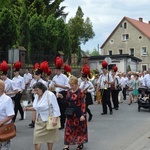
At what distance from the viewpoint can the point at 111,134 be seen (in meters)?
9.73

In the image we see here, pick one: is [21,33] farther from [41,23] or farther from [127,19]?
[127,19]

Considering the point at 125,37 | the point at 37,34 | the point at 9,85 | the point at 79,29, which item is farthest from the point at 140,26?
the point at 9,85

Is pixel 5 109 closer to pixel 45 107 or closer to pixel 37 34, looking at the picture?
pixel 45 107

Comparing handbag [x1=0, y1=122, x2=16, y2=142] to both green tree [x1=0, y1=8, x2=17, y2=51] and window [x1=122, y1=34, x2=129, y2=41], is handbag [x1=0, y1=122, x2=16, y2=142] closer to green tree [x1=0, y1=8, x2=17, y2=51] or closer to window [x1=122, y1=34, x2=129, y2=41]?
green tree [x1=0, y1=8, x2=17, y2=51]

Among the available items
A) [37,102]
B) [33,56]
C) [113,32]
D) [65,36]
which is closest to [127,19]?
[113,32]

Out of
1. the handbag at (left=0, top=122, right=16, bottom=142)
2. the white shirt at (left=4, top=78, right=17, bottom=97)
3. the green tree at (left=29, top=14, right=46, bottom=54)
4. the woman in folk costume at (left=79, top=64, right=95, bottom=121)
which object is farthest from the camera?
the green tree at (left=29, top=14, right=46, bottom=54)

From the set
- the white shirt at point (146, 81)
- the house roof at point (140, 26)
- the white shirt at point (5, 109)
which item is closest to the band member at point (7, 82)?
the white shirt at point (5, 109)

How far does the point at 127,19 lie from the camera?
70188 millimetres

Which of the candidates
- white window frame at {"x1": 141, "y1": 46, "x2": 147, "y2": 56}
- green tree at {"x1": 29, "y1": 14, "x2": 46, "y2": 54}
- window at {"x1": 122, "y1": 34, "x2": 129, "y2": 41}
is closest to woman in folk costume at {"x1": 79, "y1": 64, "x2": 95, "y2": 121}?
green tree at {"x1": 29, "y1": 14, "x2": 46, "y2": 54}

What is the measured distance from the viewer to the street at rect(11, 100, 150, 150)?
8172mm

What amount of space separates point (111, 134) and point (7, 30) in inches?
607

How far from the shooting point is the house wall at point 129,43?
66.9 meters

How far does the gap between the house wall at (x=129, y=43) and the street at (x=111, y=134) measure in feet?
177

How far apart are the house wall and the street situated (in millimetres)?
53861
